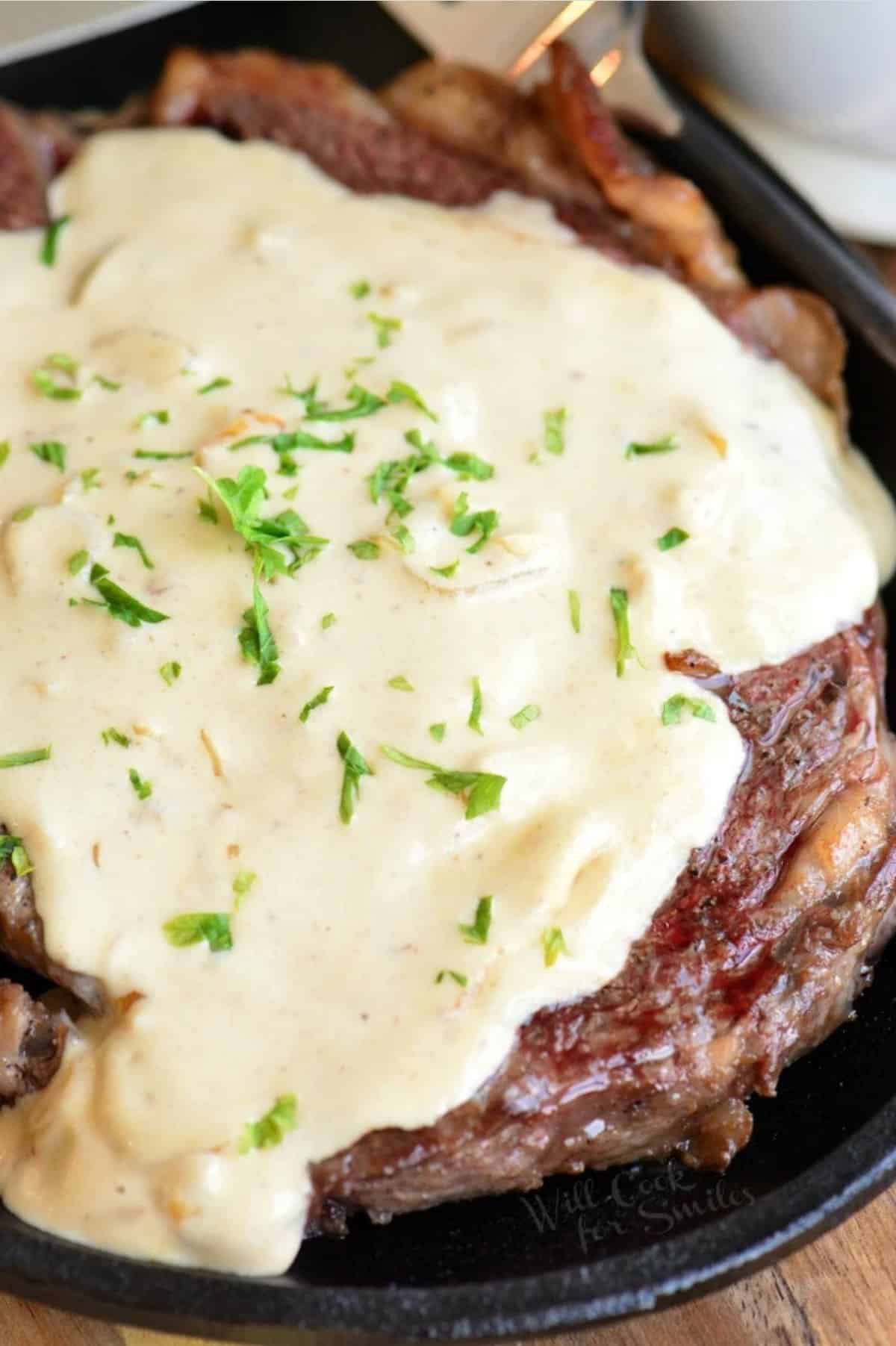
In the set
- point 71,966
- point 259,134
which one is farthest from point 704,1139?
point 259,134

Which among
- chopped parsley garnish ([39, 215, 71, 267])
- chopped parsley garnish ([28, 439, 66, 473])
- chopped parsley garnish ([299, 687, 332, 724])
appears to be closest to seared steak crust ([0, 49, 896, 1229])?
chopped parsley garnish ([299, 687, 332, 724])

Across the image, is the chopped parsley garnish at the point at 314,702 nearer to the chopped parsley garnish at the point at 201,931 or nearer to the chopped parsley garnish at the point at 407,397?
the chopped parsley garnish at the point at 201,931

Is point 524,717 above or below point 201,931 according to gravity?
above

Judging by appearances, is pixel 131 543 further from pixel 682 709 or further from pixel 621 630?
pixel 682 709

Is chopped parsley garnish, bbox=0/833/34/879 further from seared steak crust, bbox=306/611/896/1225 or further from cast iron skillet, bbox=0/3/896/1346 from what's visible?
seared steak crust, bbox=306/611/896/1225

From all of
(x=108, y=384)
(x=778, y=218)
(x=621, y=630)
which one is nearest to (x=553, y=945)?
(x=621, y=630)

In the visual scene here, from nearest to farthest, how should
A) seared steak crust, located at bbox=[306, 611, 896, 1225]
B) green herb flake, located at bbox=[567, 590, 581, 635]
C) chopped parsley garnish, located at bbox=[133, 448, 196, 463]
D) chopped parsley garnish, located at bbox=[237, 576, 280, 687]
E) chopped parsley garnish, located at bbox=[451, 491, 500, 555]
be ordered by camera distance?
seared steak crust, located at bbox=[306, 611, 896, 1225], chopped parsley garnish, located at bbox=[237, 576, 280, 687], green herb flake, located at bbox=[567, 590, 581, 635], chopped parsley garnish, located at bbox=[451, 491, 500, 555], chopped parsley garnish, located at bbox=[133, 448, 196, 463]

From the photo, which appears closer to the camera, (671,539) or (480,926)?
(480,926)
